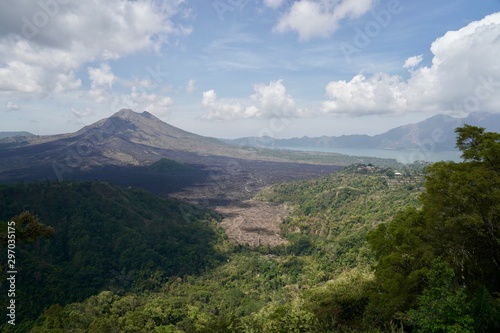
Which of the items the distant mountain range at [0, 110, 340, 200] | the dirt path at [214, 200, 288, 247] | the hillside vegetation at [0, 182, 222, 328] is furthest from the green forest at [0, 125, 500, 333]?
the distant mountain range at [0, 110, 340, 200]

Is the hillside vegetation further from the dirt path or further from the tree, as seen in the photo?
the tree

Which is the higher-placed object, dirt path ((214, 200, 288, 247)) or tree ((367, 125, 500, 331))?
tree ((367, 125, 500, 331))

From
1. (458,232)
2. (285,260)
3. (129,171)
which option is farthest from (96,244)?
(129,171)

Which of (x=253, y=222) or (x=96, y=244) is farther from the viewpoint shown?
(x=253, y=222)

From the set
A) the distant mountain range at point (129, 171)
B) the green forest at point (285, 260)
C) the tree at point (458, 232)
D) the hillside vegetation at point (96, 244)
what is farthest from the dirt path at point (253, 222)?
the tree at point (458, 232)

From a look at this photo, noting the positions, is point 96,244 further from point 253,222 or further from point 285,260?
point 253,222

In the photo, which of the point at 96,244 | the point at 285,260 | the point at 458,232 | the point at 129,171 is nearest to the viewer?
the point at 458,232
